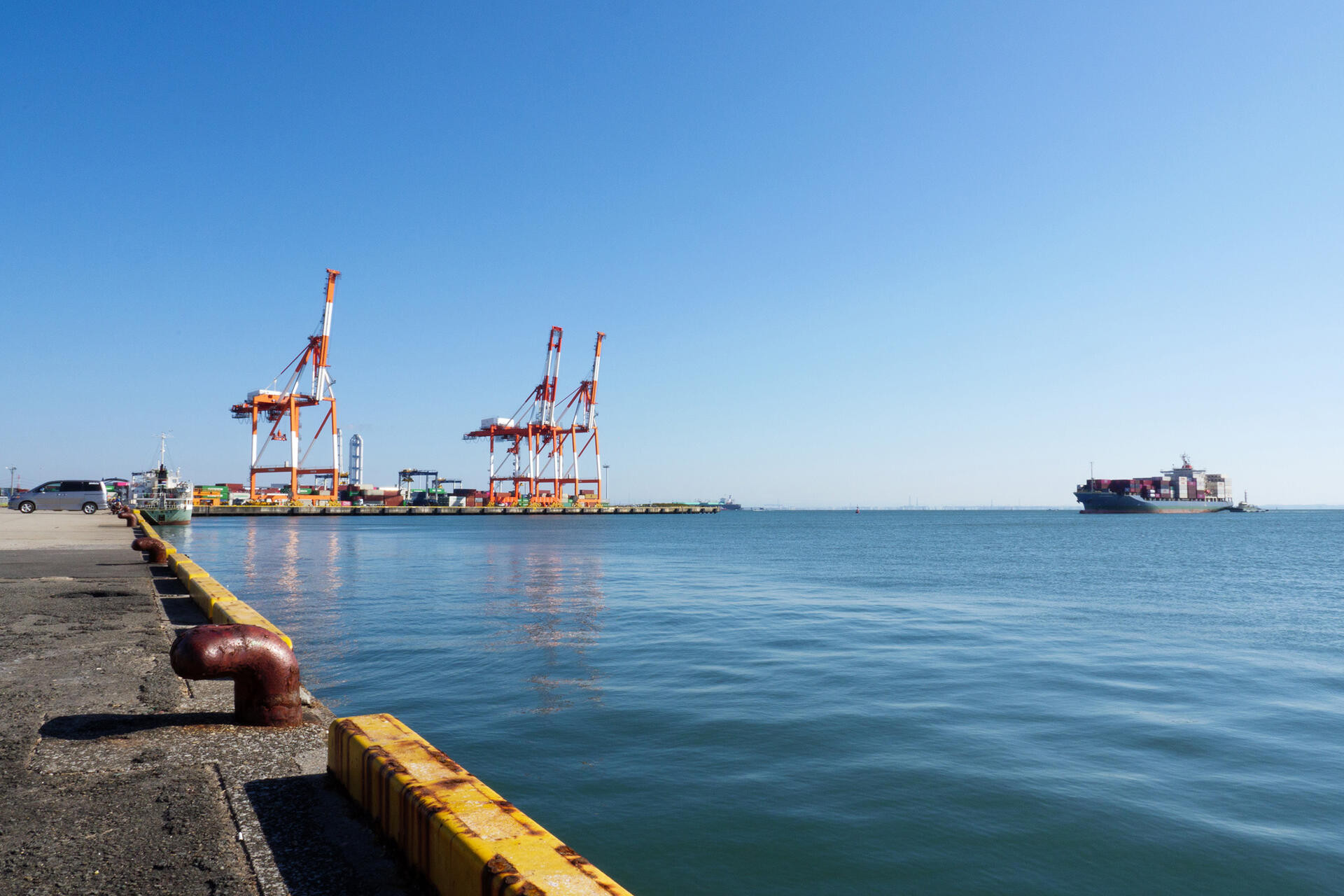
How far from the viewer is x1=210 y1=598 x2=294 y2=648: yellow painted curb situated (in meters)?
6.49

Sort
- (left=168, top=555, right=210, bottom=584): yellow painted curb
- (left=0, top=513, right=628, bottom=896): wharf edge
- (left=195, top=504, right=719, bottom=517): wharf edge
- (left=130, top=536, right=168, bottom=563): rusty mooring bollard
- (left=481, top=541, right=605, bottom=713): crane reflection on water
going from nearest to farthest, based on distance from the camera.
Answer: (left=0, top=513, right=628, bottom=896): wharf edge < (left=481, top=541, right=605, bottom=713): crane reflection on water < (left=168, top=555, right=210, bottom=584): yellow painted curb < (left=130, top=536, right=168, bottom=563): rusty mooring bollard < (left=195, top=504, right=719, bottom=517): wharf edge

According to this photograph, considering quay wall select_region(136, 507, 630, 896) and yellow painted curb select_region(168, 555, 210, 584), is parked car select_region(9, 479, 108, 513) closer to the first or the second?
yellow painted curb select_region(168, 555, 210, 584)

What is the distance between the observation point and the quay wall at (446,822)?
7.32ft

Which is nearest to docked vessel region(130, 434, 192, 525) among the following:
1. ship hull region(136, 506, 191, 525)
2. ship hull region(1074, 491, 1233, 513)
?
ship hull region(136, 506, 191, 525)

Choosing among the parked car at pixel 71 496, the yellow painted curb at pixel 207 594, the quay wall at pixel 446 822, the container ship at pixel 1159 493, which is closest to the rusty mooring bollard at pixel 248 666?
the quay wall at pixel 446 822

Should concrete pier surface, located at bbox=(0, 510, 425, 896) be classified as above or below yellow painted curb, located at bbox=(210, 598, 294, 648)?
below

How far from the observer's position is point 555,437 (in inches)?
4082

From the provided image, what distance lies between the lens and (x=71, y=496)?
44.5 meters

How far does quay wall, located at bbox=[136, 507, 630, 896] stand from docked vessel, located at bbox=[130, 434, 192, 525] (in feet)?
166

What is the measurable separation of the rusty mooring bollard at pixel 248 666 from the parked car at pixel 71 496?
49137mm

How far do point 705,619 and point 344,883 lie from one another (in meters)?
11.9

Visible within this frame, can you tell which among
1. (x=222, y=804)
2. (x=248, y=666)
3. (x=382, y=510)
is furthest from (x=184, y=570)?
(x=382, y=510)

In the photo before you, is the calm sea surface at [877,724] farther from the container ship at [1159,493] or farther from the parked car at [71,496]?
the container ship at [1159,493]

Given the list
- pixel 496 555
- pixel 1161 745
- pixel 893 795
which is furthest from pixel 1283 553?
pixel 893 795
